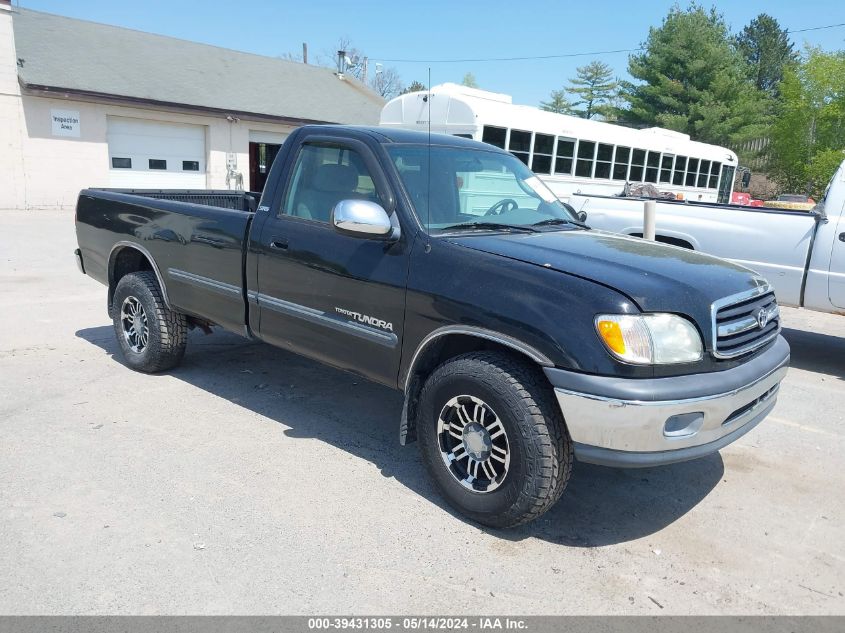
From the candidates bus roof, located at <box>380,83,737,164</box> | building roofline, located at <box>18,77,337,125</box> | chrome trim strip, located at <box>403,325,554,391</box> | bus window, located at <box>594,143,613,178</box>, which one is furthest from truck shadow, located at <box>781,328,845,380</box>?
building roofline, located at <box>18,77,337,125</box>

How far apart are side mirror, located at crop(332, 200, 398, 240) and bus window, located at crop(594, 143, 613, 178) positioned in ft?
44.4

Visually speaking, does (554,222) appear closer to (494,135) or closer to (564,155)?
(494,135)

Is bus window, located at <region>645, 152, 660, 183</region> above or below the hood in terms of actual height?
above

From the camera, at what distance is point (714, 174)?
23.5 m

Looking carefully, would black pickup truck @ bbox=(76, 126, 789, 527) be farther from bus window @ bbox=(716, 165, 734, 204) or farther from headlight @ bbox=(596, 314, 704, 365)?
bus window @ bbox=(716, 165, 734, 204)

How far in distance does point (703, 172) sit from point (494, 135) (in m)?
12.0

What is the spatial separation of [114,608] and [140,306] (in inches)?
132

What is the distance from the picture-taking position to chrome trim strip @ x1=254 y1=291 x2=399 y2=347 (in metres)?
4.04

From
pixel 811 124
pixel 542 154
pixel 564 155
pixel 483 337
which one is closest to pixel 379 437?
pixel 483 337

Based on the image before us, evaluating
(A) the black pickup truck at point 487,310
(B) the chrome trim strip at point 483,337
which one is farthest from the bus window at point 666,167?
(B) the chrome trim strip at point 483,337

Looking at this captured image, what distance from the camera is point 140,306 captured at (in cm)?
583

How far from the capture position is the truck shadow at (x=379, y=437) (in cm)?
384
